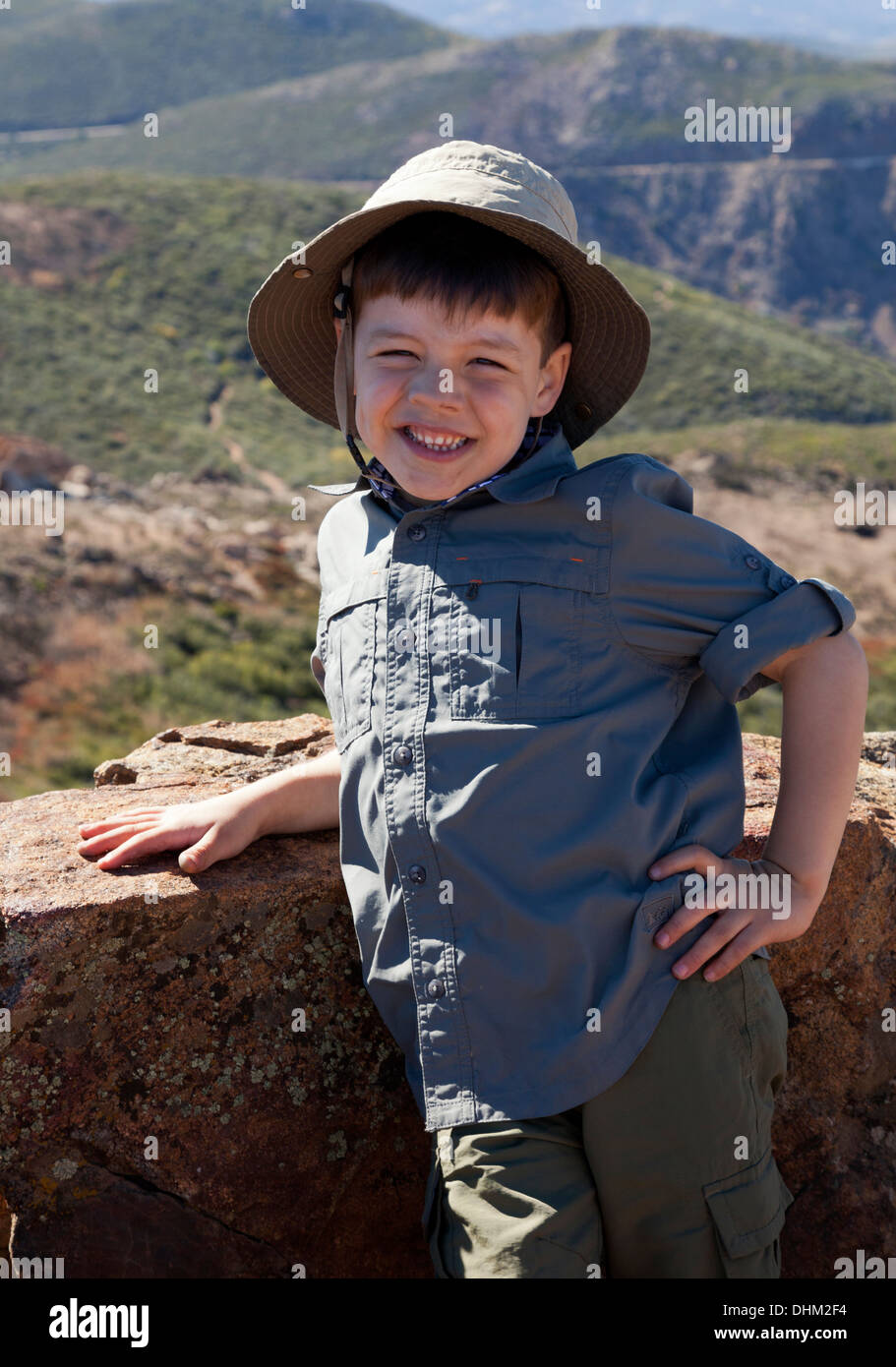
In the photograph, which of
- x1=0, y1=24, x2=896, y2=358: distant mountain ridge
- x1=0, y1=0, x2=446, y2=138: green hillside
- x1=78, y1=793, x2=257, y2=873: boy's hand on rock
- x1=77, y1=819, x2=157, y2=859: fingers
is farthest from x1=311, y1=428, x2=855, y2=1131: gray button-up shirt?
x1=0, y1=0, x2=446, y2=138: green hillside

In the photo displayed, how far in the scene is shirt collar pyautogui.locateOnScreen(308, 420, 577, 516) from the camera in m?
2.01

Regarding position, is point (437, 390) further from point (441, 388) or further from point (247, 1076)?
point (247, 1076)

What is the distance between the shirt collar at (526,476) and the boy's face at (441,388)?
1.3 inches

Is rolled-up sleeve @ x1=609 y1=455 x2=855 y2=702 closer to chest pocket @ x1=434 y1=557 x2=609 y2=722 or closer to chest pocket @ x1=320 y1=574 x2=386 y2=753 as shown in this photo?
chest pocket @ x1=434 y1=557 x2=609 y2=722

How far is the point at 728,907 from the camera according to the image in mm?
1922

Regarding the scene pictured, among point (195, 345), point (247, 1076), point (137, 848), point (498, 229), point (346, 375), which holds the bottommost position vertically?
point (247, 1076)

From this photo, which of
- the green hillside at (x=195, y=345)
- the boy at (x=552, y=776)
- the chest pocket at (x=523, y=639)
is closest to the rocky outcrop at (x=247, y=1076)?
the boy at (x=552, y=776)

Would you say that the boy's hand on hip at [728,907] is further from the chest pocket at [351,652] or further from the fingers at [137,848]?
the fingers at [137,848]

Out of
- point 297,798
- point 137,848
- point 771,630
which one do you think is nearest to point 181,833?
point 137,848

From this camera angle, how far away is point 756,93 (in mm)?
89000

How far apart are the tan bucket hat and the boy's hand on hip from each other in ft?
2.92

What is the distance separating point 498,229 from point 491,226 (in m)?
0.01

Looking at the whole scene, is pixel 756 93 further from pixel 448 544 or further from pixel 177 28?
pixel 448 544
